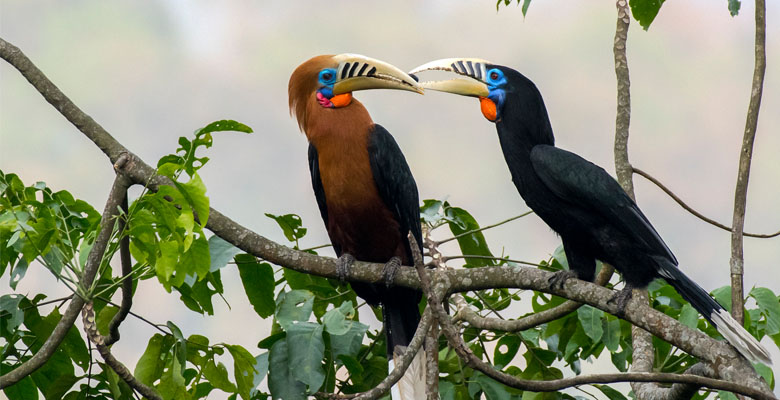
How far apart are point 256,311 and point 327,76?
1424 millimetres

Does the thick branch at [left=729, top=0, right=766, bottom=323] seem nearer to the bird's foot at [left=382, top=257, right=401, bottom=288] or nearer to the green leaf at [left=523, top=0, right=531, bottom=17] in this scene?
the green leaf at [left=523, top=0, right=531, bottom=17]

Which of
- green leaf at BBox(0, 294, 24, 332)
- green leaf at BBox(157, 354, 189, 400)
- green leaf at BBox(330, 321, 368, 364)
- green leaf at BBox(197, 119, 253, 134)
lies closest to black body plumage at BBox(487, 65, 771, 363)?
green leaf at BBox(330, 321, 368, 364)

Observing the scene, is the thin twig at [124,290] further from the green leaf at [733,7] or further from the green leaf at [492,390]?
the green leaf at [733,7]

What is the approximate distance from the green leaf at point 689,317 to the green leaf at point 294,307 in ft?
4.57

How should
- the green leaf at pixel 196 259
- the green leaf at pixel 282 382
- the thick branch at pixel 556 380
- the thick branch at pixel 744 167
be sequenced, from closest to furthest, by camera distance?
the green leaf at pixel 196 259, the thick branch at pixel 556 380, the green leaf at pixel 282 382, the thick branch at pixel 744 167

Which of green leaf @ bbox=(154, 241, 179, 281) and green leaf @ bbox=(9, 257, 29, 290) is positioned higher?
green leaf @ bbox=(9, 257, 29, 290)

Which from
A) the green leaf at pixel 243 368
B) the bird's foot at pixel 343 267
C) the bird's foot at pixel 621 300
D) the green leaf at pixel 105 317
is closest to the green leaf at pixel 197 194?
the green leaf at pixel 243 368

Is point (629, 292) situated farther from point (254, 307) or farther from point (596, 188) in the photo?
point (254, 307)

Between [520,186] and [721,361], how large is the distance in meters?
1.15

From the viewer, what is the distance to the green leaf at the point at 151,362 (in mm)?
A: 3262

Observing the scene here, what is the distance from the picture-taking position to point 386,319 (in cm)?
431

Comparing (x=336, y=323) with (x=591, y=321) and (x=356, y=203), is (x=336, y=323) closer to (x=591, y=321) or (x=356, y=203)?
(x=591, y=321)

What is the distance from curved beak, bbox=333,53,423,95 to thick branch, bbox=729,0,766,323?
1472mm

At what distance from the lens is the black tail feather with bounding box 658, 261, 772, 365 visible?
3031 millimetres
